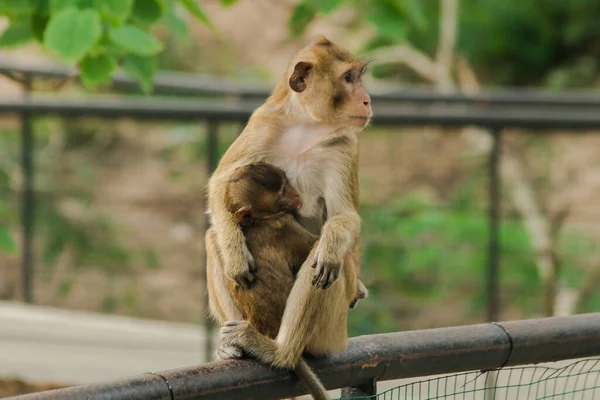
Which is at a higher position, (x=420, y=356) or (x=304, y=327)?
(x=304, y=327)

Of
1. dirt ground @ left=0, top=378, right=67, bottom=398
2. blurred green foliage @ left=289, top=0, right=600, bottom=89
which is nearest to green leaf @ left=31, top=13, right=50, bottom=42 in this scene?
dirt ground @ left=0, top=378, right=67, bottom=398

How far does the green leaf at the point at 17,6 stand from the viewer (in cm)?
375

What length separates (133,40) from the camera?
3.82m

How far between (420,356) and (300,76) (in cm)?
146

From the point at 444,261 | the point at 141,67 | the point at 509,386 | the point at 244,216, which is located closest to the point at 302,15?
the point at 141,67

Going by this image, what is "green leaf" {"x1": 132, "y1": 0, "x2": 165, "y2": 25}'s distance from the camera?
155 inches

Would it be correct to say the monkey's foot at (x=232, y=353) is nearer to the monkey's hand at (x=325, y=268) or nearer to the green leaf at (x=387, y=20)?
the monkey's hand at (x=325, y=268)

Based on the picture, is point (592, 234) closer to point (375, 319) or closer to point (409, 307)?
point (409, 307)

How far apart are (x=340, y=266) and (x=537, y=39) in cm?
1077

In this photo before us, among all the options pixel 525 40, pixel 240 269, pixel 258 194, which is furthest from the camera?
pixel 525 40

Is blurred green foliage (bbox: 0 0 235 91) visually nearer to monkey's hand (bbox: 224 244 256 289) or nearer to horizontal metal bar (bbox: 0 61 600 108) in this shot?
monkey's hand (bbox: 224 244 256 289)

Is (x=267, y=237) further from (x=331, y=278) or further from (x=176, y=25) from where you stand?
(x=176, y=25)

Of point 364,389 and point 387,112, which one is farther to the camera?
point 387,112

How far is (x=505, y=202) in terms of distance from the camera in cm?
1027
